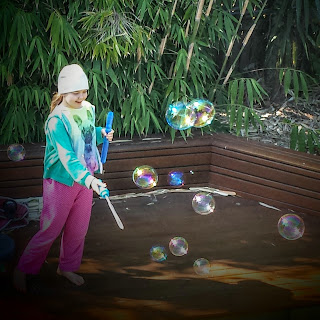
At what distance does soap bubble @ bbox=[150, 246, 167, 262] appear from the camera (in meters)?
4.14

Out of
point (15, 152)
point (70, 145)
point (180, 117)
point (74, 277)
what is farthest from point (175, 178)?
point (70, 145)

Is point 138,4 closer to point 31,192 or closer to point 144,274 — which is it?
point 31,192

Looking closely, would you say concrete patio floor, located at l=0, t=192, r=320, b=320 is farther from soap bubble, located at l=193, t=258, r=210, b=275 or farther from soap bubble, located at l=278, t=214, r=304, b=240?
soap bubble, located at l=278, t=214, r=304, b=240

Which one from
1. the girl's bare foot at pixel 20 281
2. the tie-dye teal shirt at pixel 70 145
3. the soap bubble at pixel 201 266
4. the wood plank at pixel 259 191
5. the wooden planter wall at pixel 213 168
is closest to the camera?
the tie-dye teal shirt at pixel 70 145

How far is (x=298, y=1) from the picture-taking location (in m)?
5.27

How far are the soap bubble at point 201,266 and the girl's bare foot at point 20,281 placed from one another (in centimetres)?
102

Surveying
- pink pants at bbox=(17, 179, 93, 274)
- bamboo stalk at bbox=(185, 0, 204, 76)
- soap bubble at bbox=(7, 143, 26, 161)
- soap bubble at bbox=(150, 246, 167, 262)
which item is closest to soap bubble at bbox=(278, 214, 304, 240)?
soap bubble at bbox=(150, 246, 167, 262)

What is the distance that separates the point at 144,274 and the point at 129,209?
0.96 m

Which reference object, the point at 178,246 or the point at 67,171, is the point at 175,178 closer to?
the point at 178,246

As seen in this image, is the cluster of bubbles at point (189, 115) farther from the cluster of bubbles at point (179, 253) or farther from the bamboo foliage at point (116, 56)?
the cluster of bubbles at point (179, 253)

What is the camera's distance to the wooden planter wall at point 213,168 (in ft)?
15.6

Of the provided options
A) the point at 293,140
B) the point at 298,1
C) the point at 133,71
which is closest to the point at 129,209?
the point at 133,71

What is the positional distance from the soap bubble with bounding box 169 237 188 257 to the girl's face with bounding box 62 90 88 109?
1094 millimetres

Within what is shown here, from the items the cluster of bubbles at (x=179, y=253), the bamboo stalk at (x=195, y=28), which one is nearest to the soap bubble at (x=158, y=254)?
the cluster of bubbles at (x=179, y=253)
